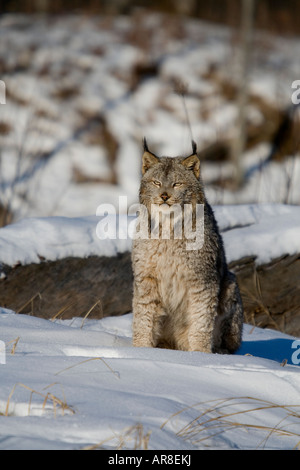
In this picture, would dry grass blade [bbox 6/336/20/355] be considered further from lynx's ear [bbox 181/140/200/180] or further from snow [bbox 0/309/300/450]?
lynx's ear [bbox 181/140/200/180]

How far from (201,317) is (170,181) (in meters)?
0.92

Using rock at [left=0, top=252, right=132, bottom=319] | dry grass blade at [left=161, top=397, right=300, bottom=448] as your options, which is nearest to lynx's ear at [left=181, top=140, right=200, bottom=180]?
rock at [left=0, top=252, right=132, bottom=319]

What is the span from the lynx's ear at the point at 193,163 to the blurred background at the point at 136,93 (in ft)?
28.0

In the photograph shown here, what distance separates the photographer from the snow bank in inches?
223

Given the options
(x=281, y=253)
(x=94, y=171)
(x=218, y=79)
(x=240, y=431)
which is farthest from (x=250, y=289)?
(x=218, y=79)

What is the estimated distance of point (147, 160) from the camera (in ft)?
14.6

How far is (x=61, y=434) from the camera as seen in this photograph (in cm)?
241

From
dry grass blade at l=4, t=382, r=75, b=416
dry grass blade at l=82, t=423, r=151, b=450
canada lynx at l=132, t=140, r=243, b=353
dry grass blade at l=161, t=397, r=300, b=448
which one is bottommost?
dry grass blade at l=161, t=397, r=300, b=448

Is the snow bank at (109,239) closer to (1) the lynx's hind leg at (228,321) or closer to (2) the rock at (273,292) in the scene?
(2) the rock at (273,292)

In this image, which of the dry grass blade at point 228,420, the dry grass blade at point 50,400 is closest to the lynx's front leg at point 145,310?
the dry grass blade at point 228,420

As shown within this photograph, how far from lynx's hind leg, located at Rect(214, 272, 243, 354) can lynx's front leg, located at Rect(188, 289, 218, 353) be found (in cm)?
29

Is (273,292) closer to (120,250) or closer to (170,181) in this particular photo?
(120,250)

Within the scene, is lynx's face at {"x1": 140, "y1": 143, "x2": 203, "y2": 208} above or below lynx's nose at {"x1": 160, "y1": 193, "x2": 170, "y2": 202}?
above

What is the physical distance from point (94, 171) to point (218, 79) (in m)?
4.85
